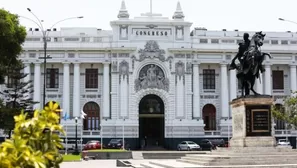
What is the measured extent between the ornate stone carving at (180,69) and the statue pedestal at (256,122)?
3997 cm

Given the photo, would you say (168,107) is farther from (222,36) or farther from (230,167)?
(230,167)

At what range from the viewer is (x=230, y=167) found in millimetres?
21953

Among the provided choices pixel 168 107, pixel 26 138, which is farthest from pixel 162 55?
pixel 26 138

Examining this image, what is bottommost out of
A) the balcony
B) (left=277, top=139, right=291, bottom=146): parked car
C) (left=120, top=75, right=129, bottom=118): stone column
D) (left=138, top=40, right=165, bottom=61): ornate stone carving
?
(left=277, top=139, right=291, bottom=146): parked car

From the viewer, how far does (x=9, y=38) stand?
1412 inches

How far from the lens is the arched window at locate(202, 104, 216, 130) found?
67000 millimetres

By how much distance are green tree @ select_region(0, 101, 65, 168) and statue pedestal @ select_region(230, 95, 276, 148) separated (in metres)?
18.4

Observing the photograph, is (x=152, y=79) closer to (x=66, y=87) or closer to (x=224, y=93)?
(x=224, y=93)

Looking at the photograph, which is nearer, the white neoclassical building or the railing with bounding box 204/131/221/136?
the white neoclassical building

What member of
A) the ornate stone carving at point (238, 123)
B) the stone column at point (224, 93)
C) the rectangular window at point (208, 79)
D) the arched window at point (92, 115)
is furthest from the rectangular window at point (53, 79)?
the ornate stone carving at point (238, 123)

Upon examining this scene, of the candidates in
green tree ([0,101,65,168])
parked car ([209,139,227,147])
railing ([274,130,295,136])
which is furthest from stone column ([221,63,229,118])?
green tree ([0,101,65,168])

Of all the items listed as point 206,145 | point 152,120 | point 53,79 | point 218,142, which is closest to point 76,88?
point 53,79

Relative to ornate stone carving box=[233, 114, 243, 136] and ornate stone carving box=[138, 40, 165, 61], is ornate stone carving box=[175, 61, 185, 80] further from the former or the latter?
ornate stone carving box=[233, 114, 243, 136]

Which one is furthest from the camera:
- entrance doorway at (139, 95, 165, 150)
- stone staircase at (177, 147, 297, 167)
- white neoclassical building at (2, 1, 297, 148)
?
entrance doorway at (139, 95, 165, 150)
